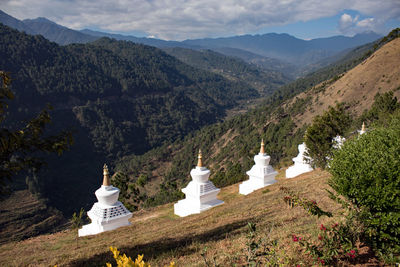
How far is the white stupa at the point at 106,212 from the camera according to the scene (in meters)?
13.8

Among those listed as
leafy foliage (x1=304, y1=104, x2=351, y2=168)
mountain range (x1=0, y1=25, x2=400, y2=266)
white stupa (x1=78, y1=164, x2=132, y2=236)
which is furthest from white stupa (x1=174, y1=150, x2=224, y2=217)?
leafy foliage (x1=304, y1=104, x2=351, y2=168)

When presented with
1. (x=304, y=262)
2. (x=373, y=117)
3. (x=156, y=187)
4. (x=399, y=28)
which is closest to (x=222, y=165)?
(x=156, y=187)

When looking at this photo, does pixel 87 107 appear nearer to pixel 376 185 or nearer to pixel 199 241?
pixel 199 241

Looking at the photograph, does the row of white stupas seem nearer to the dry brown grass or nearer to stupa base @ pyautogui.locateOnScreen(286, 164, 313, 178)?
the dry brown grass

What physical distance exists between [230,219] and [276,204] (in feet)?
7.69

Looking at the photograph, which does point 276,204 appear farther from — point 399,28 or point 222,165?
point 399,28

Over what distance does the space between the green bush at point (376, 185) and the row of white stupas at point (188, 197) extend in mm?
5333

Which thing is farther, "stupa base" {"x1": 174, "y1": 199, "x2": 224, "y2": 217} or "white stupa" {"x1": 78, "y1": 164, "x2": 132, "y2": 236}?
"stupa base" {"x1": 174, "y1": 199, "x2": 224, "y2": 217}

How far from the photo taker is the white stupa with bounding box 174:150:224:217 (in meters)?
15.6

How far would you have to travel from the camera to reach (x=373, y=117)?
109ft

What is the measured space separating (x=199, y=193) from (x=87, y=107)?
116 meters

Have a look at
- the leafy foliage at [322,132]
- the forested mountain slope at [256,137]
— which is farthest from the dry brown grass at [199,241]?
the forested mountain slope at [256,137]

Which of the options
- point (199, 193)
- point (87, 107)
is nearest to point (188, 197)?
point (199, 193)

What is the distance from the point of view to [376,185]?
525 cm
